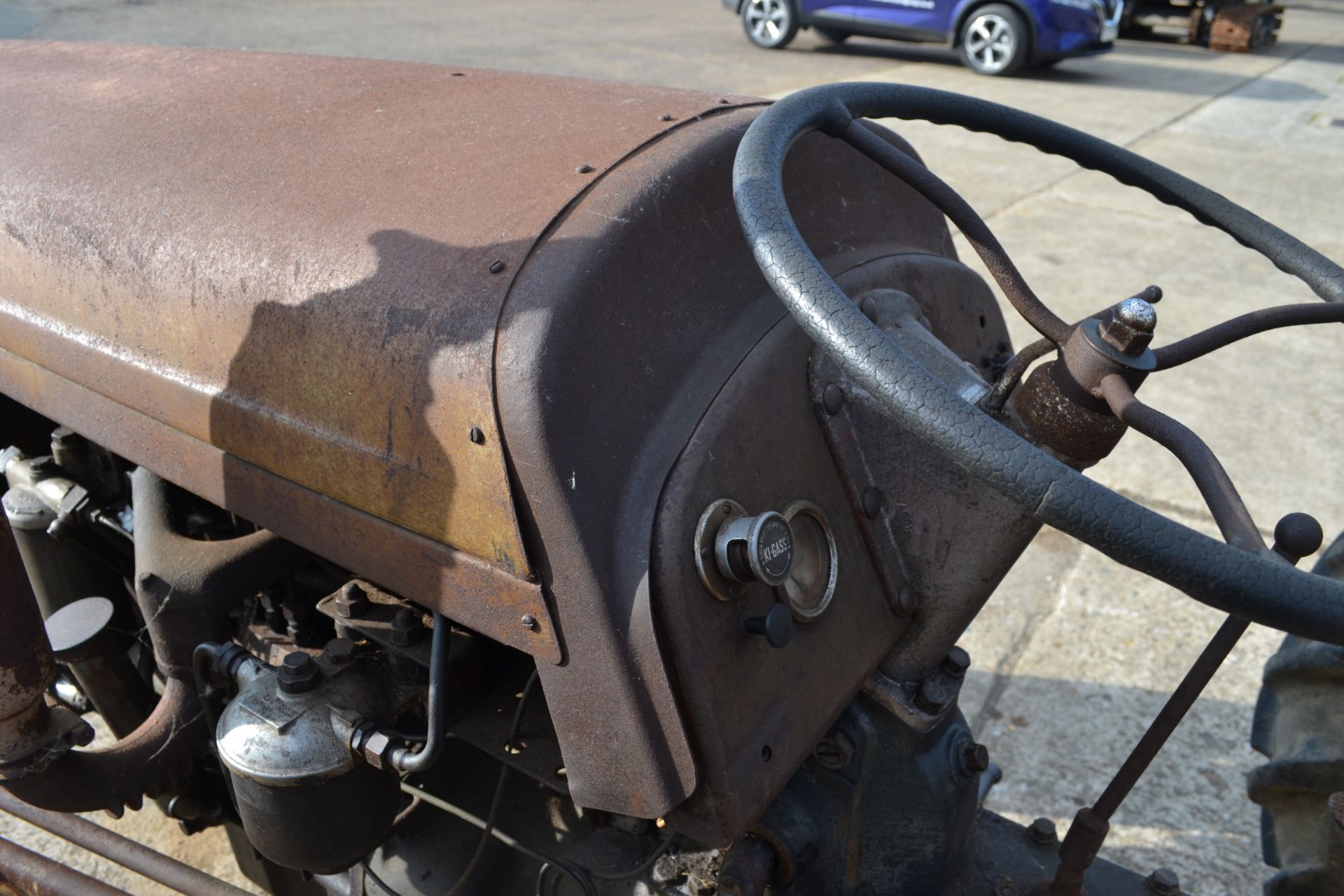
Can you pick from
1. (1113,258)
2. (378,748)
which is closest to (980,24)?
(1113,258)

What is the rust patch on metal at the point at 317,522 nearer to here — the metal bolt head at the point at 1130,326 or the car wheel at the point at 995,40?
the metal bolt head at the point at 1130,326

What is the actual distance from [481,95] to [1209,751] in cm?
211

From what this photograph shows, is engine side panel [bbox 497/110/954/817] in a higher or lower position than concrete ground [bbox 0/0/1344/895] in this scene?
higher

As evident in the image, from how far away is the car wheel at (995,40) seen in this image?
9.88 m

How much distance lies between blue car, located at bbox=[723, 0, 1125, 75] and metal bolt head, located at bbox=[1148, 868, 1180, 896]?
9.62 metres

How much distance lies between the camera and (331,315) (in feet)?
3.87

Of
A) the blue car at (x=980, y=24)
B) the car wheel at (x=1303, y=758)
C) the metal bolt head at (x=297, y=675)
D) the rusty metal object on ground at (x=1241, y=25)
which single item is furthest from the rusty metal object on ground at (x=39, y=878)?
the rusty metal object on ground at (x=1241, y=25)

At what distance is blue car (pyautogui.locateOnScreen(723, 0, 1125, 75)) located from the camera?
9859mm

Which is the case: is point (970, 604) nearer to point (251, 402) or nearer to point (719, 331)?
point (719, 331)

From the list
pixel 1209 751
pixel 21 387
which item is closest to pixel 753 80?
pixel 1209 751

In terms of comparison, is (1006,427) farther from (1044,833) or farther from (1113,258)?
(1113,258)

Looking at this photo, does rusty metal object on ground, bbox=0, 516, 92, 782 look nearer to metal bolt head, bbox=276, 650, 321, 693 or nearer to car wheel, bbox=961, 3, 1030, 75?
metal bolt head, bbox=276, 650, 321, 693

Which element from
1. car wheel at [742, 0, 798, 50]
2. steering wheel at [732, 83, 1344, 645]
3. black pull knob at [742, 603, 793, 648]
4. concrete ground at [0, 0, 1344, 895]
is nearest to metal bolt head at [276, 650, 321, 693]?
black pull knob at [742, 603, 793, 648]

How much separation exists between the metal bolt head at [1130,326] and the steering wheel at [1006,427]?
0.09 ft
